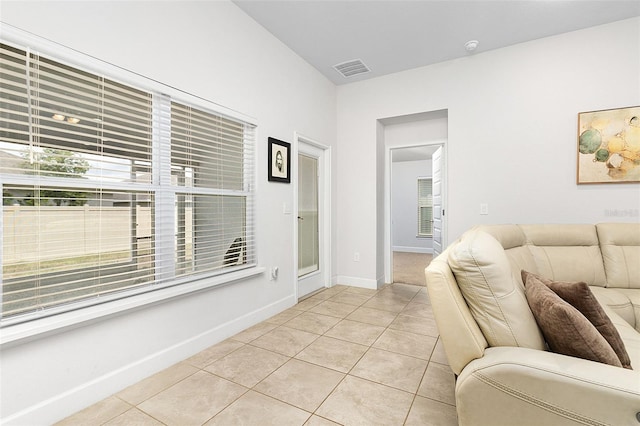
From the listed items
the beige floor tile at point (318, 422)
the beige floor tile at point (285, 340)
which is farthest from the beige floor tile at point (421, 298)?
the beige floor tile at point (318, 422)

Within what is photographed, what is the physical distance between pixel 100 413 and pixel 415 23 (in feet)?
13.1

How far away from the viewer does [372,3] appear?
104 inches

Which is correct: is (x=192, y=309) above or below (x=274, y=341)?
above

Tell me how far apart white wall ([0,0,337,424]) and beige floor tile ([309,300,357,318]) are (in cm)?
37

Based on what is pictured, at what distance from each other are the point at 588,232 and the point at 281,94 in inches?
131

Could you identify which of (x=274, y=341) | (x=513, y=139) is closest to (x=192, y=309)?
(x=274, y=341)

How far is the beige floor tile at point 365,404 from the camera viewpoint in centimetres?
155

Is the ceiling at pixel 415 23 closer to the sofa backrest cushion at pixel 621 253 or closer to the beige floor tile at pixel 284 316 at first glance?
the sofa backrest cushion at pixel 621 253

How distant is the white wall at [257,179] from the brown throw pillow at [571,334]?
226 cm

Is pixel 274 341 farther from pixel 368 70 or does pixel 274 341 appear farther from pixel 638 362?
pixel 368 70

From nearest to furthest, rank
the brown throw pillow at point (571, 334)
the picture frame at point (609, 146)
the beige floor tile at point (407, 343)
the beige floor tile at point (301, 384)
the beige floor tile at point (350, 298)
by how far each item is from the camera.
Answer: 1. the brown throw pillow at point (571, 334)
2. the beige floor tile at point (301, 384)
3. the beige floor tile at point (407, 343)
4. the picture frame at point (609, 146)
5. the beige floor tile at point (350, 298)

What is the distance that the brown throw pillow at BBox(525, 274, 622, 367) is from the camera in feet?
3.59

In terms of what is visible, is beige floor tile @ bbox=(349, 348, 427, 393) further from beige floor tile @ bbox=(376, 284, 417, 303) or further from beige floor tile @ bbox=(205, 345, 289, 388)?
beige floor tile @ bbox=(376, 284, 417, 303)

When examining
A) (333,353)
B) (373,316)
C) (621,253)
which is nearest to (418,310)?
(373,316)
